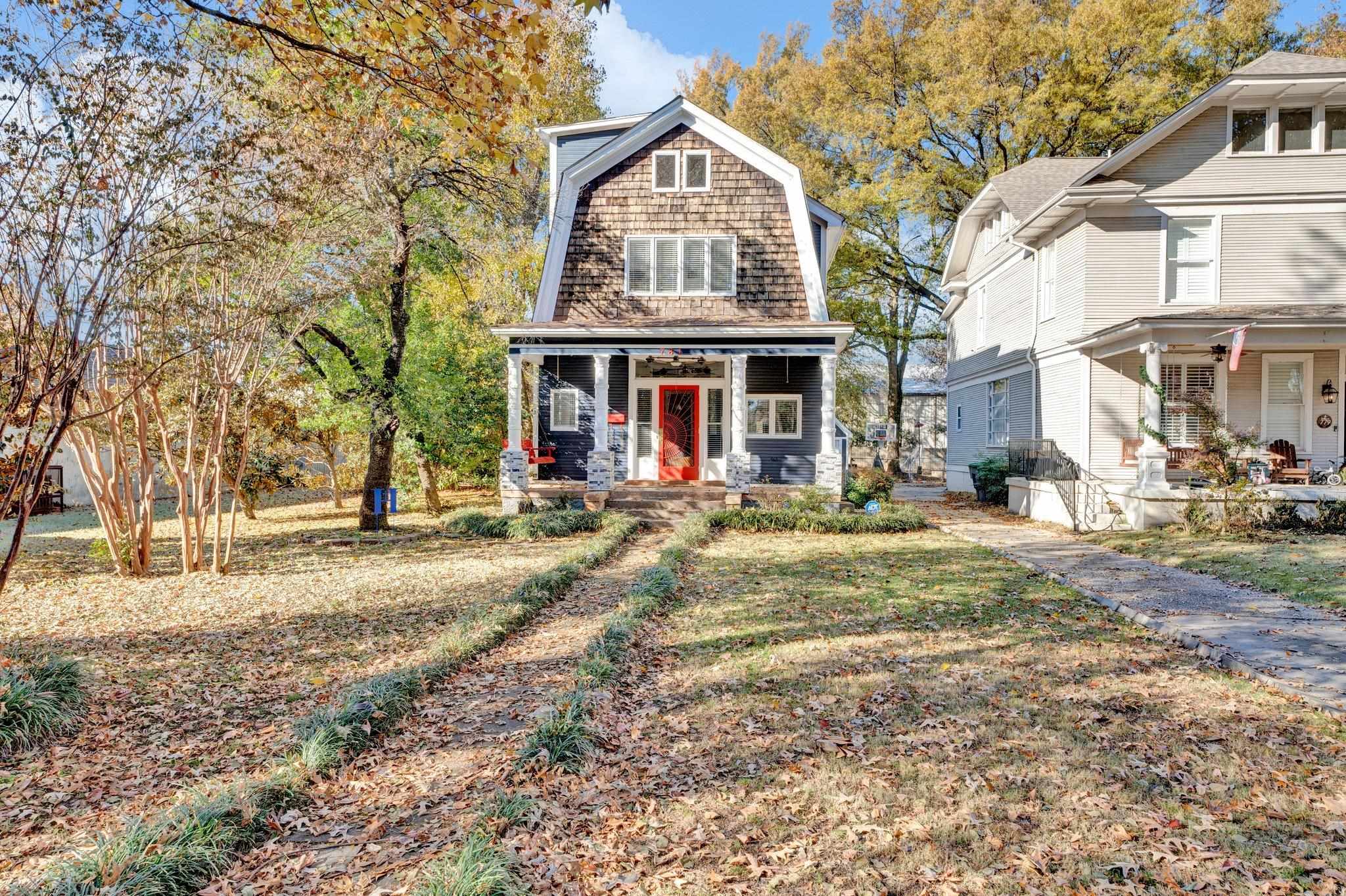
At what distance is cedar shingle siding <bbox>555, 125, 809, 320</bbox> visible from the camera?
1583 centimetres

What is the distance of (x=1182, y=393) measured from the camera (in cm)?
1471

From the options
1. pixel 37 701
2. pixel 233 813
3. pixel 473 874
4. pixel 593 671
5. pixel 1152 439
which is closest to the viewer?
pixel 473 874

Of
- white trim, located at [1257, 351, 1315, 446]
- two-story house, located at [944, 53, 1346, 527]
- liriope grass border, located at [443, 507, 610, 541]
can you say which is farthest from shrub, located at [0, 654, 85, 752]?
white trim, located at [1257, 351, 1315, 446]

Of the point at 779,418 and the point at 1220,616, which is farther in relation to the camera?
the point at 779,418

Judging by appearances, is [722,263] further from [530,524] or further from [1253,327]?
[1253,327]

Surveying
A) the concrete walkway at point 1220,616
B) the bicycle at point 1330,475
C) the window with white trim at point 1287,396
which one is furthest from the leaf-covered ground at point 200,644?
the window with white trim at point 1287,396

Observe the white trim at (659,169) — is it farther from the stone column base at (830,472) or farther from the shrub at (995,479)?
the shrub at (995,479)

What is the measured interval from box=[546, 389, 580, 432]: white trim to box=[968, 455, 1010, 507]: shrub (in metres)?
10.5

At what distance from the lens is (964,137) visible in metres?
25.4

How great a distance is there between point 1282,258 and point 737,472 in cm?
1149

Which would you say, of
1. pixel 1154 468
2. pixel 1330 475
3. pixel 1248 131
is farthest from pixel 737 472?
pixel 1248 131

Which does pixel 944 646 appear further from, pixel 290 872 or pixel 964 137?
pixel 964 137

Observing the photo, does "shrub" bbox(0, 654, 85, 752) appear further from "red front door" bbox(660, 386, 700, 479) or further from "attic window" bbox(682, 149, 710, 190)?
"attic window" bbox(682, 149, 710, 190)

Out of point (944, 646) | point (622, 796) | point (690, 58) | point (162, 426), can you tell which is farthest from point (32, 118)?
point (690, 58)
